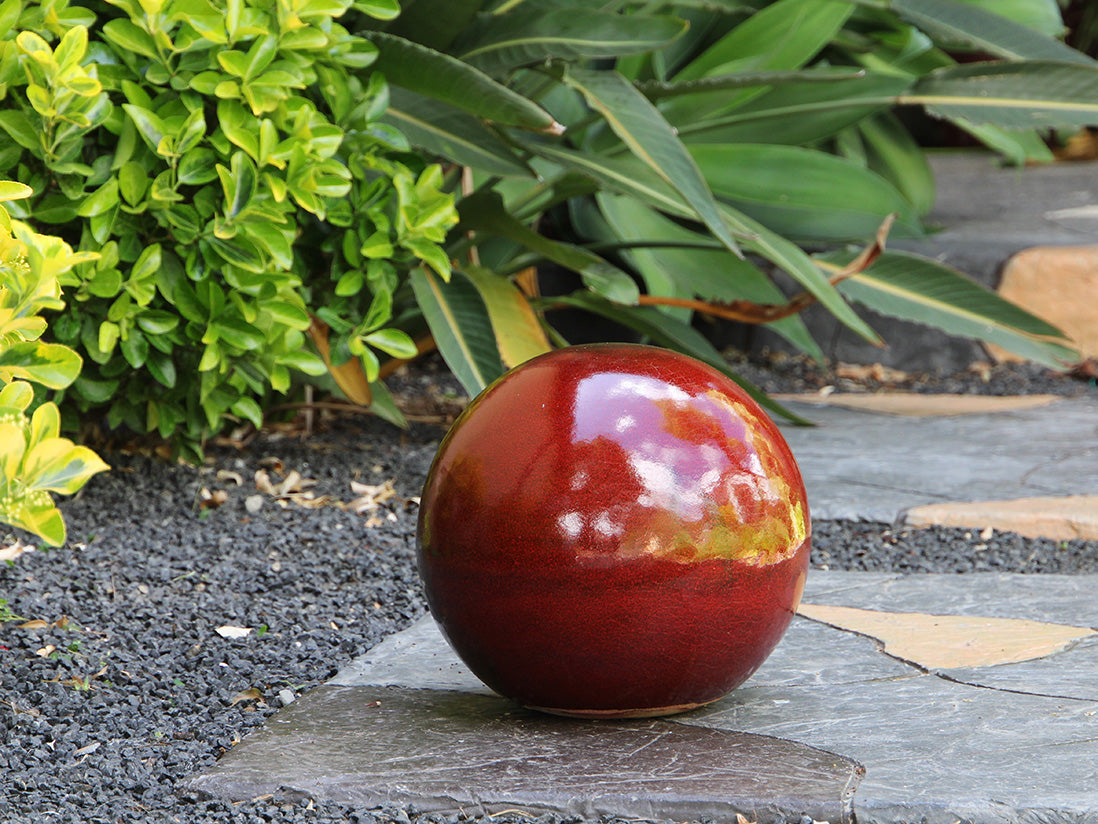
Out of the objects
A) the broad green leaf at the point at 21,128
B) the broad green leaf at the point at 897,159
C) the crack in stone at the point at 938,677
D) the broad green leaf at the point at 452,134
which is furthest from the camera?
the broad green leaf at the point at 897,159

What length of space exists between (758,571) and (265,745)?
57 cm

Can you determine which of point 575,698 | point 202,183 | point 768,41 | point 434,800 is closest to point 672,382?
point 575,698

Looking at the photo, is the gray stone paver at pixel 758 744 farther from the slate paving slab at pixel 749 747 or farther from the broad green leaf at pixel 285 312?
the broad green leaf at pixel 285 312

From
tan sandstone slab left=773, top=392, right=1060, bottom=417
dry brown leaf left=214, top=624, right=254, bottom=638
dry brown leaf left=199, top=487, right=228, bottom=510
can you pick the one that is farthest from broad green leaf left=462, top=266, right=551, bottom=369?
tan sandstone slab left=773, top=392, right=1060, bottom=417

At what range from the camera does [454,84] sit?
231 cm

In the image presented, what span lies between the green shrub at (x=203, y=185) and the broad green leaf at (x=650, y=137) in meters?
0.37

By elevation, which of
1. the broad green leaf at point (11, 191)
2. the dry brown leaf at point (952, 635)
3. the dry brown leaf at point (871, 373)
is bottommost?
the dry brown leaf at point (871, 373)

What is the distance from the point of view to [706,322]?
13.7ft

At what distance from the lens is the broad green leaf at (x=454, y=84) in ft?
7.29

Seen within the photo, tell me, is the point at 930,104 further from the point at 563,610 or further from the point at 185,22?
the point at 563,610

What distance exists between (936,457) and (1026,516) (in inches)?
20.7

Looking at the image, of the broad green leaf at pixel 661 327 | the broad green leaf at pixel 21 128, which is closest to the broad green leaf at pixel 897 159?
the broad green leaf at pixel 661 327

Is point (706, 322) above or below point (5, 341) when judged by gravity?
below

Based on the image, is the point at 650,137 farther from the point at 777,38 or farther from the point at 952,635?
the point at 777,38
